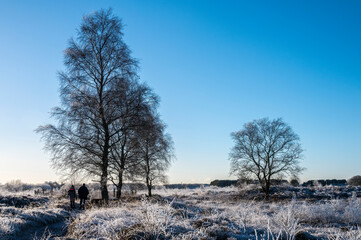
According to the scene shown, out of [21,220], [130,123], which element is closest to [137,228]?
[21,220]

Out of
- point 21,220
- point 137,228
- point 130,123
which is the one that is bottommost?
point 21,220

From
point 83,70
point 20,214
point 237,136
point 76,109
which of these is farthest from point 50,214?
point 237,136

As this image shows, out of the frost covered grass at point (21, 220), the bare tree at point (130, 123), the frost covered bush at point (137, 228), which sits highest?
the bare tree at point (130, 123)

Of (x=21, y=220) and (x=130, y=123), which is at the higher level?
(x=130, y=123)

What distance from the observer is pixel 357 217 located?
→ 867cm

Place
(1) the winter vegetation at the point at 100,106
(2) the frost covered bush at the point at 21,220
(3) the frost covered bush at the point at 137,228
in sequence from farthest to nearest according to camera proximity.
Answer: (1) the winter vegetation at the point at 100,106 < (2) the frost covered bush at the point at 21,220 < (3) the frost covered bush at the point at 137,228

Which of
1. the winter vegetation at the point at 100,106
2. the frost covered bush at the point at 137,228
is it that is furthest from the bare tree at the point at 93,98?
the frost covered bush at the point at 137,228

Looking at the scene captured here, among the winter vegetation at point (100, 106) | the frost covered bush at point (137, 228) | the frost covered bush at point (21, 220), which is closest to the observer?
the frost covered bush at point (137, 228)

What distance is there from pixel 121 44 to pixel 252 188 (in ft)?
69.7

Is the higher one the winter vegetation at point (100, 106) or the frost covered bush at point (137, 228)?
the winter vegetation at point (100, 106)

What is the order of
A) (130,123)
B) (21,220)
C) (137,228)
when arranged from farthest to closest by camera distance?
1. (130,123)
2. (21,220)
3. (137,228)

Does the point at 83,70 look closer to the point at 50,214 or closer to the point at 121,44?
the point at 121,44

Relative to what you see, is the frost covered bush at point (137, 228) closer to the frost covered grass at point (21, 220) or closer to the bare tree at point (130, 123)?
the frost covered grass at point (21, 220)

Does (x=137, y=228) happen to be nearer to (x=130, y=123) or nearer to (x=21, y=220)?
(x=21, y=220)
